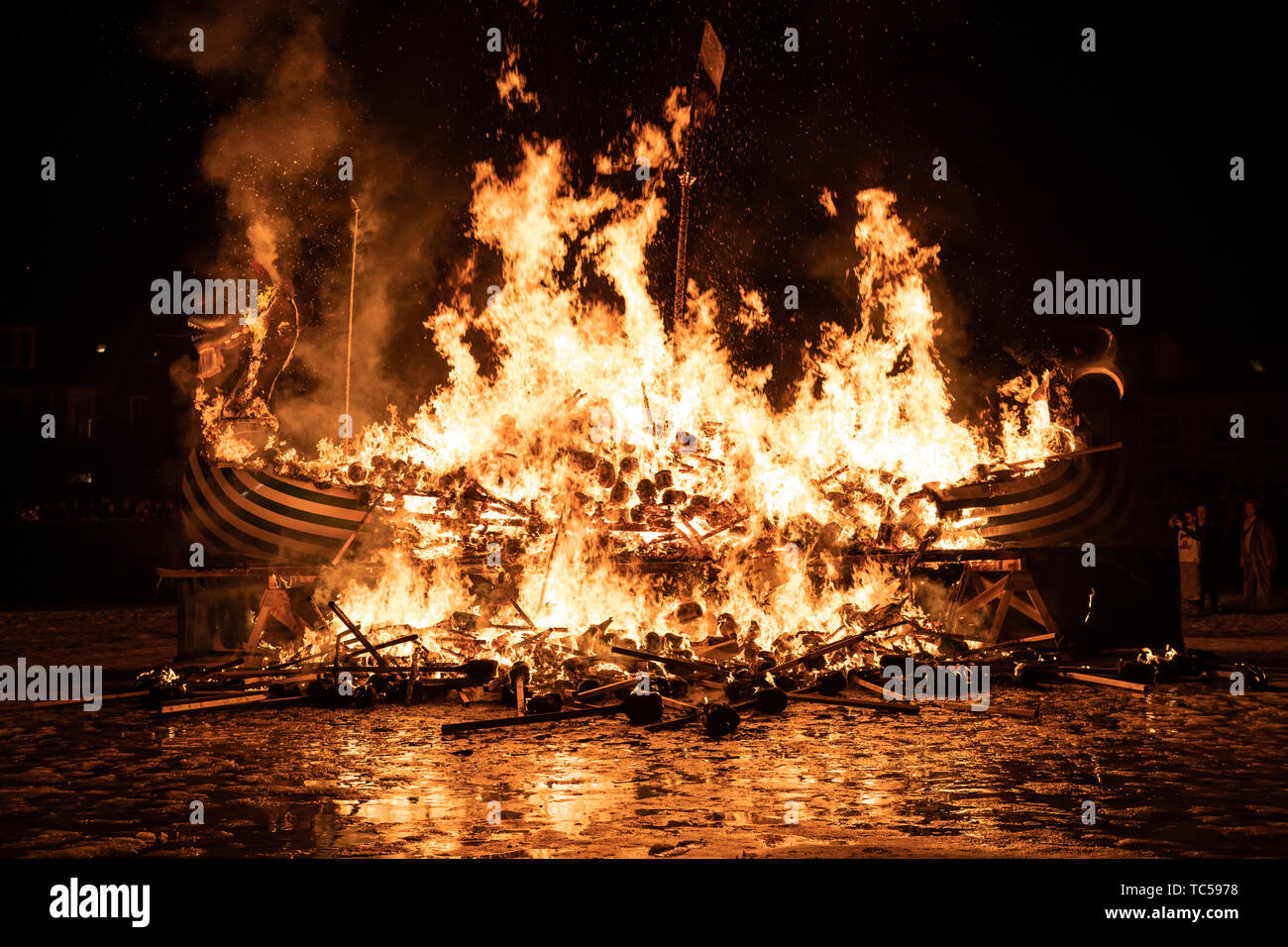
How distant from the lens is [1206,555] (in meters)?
20.9

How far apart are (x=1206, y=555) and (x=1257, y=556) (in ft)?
2.72

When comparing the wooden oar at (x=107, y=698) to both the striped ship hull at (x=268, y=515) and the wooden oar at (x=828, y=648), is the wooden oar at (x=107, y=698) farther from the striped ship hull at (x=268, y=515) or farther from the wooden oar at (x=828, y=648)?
the wooden oar at (x=828, y=648)

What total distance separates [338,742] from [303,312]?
49.7 ft

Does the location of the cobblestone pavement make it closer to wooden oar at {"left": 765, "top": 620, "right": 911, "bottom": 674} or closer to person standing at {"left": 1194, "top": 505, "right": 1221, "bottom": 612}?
wooden oar at {"left": 765, "top": 620, "right": 911, "bottom": 674}

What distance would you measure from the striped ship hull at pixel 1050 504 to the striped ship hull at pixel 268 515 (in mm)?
7803

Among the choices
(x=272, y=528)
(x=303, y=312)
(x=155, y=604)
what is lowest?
(x=155, y=604)

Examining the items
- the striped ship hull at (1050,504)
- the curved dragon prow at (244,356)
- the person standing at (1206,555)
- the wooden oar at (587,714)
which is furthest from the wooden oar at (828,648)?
the person standing at (1206,555)

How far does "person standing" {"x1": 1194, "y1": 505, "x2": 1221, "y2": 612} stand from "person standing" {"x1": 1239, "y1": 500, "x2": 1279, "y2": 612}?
52 centimetres

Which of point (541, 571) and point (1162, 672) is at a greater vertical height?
point (541, 571)

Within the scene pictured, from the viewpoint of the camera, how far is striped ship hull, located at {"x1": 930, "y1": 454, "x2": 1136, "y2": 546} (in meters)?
15.2

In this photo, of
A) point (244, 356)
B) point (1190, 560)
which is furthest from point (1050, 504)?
point (244, 356)
